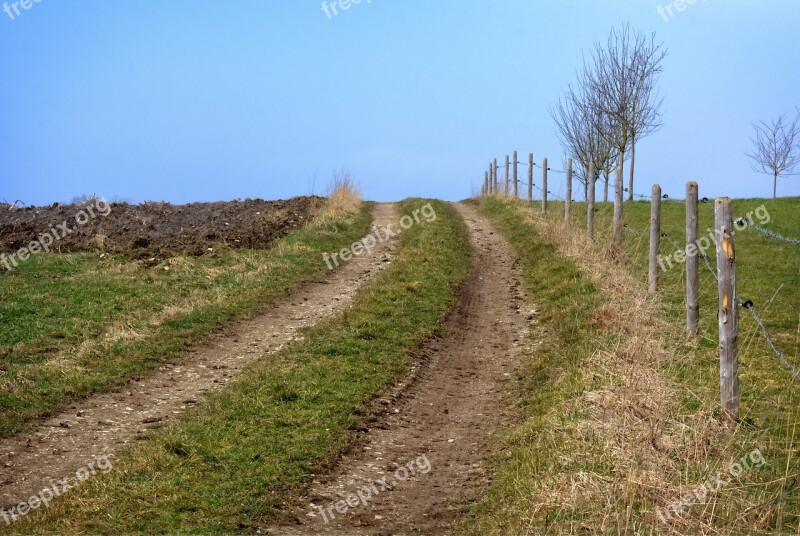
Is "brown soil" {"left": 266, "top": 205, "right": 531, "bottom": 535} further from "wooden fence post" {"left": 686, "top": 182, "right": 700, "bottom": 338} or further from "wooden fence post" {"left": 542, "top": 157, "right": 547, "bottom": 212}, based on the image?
"wooden fence post" {"left": 542, "top": 157, "right": 547, "bottom": 212}

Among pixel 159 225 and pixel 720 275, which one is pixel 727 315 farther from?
pixel 159 225

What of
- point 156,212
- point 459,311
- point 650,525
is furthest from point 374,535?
point 156,212

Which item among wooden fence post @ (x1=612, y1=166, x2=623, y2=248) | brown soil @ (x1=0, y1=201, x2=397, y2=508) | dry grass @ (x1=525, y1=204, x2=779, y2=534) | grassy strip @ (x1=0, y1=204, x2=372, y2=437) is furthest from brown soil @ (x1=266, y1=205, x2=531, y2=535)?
grassy strip @ (x1=0, y1=204, x2=372, y2=437)

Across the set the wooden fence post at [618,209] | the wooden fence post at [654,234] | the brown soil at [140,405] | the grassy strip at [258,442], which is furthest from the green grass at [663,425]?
the brown soil at [140,405]

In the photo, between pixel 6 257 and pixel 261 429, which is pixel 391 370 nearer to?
pixel 261 429

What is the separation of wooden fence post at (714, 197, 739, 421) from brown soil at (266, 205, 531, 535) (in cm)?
259

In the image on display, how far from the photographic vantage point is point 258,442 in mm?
8781

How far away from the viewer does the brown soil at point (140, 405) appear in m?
8.61

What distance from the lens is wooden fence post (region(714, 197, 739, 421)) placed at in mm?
8383

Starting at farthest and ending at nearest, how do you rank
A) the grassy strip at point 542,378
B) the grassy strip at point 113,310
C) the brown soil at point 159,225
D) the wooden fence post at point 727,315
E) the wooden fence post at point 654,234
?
the brown soil at point 159,225 < the wooden fence post at point 654,234 < the grassy strip at point 113,310 < the wooden fence post at point 727,315 < the grassy strip at point 542,378

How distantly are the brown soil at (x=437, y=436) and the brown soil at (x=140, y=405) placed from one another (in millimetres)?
2702

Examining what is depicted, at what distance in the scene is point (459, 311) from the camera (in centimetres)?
1486

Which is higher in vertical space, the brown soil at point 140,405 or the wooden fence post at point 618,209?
the wooden fence post at point 618,209

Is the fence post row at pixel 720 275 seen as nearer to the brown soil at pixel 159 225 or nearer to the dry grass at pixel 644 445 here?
the dry grass at pixel 644 445
